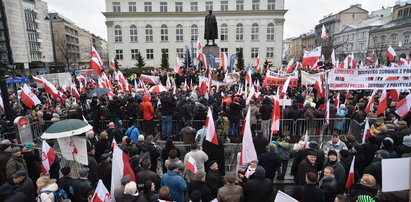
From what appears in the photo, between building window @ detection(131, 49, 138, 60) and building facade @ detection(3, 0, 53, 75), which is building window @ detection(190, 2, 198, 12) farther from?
building facade @ detection(3, 0, 53, 75)

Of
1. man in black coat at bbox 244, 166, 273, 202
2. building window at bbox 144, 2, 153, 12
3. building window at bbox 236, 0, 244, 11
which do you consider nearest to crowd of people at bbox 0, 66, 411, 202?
man in black coat at bbox 244, 166, 273, 202

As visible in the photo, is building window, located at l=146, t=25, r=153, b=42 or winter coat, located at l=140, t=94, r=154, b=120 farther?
building window, located at l=146, t=25, r=153, b=42

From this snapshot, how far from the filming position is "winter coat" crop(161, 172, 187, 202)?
475 centimetres

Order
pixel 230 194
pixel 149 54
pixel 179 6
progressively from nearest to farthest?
pixel 230 194, pixel 179 6, pixel 149 54

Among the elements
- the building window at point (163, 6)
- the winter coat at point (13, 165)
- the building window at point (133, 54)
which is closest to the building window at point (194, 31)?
the building window at point (163, 6)

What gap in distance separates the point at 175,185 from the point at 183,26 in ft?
162

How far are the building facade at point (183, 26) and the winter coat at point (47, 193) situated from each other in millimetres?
47991

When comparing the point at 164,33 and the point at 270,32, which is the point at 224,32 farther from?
the point at 164,33

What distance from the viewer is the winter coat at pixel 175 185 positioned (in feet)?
15.6

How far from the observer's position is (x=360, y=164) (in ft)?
18.0

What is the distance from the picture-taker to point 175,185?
15.7ft

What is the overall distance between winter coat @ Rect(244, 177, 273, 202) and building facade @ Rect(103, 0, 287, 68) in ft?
157

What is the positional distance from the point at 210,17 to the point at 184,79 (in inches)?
257

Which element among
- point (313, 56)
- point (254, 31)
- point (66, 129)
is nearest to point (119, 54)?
point (254, 31)
